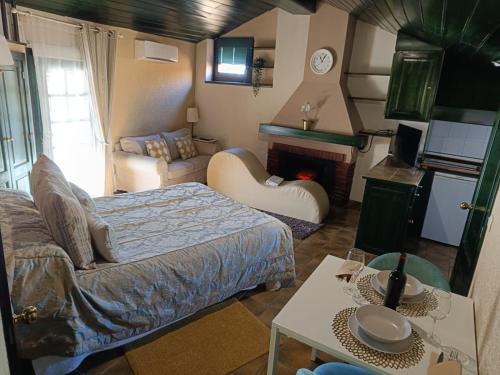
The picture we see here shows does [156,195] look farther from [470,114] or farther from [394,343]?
[470,114]

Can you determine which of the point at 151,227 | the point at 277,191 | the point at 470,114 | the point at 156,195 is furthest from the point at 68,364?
the point at 470,114

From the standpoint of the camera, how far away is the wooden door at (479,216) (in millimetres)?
Result: 1955

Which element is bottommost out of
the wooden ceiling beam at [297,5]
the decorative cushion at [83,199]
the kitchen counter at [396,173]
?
the decorative cushion at [83,199]

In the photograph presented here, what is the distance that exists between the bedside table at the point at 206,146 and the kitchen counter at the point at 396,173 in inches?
106

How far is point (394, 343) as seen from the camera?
1.23 meters

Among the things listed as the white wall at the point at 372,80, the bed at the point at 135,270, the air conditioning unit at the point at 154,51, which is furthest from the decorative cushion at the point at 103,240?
the white wall at the point at 372,80

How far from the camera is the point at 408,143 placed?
3854mm

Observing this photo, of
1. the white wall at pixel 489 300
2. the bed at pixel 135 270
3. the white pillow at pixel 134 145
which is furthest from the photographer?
the white pillow at pixel 134 145

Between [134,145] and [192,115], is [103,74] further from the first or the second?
[192,115]

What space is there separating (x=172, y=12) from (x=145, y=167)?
1.97 m

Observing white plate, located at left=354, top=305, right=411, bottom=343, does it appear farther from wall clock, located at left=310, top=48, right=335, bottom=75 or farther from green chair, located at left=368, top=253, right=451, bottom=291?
wall clock, located at left=310, top=48, right=335, bottom=75

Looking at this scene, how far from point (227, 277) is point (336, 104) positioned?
3155mm

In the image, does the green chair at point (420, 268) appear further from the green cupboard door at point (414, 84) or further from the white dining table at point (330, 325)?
the green cupboard door at point (414, 84)

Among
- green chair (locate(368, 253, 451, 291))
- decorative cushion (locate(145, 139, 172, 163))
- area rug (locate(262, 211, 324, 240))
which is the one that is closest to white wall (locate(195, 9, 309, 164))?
decorative cushion (locate(145, 139, 172, 163))
